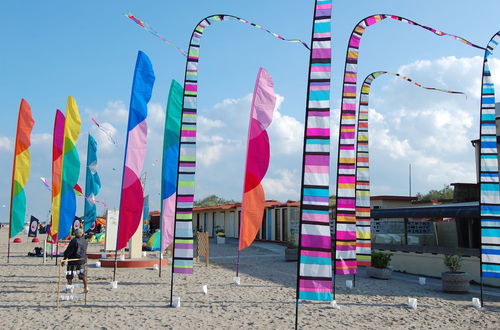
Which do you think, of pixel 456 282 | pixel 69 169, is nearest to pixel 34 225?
pixel 69 169

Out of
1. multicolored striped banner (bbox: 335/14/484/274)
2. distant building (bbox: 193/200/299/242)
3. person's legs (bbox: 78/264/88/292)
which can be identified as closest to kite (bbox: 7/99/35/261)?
Answer: person's legs (bbox: 78/264/88/292)

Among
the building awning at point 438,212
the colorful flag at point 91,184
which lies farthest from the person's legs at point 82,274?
the colorful flag at point 91,184

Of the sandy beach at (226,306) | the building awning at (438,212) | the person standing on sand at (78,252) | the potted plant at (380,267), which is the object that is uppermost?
the building awning at (438,212)

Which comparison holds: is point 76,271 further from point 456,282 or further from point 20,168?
point 456,282

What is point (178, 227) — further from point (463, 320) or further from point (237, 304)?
point (463, 320)

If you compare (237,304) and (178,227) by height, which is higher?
(178,227)

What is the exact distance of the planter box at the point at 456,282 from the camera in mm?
12875

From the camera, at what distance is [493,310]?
10.6 m

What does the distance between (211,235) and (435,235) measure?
29.5 meters

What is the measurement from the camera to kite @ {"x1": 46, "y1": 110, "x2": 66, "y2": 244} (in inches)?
675

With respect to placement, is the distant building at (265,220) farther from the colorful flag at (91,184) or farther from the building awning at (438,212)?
the colorful flag at (91,184)

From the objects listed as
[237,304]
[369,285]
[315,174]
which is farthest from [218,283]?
[315,174]

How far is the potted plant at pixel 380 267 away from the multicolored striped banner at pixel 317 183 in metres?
9.28

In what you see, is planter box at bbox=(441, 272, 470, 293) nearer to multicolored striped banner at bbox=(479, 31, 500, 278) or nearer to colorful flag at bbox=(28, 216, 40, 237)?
multicolored striped banner at bbox=(479, 31, 500, 278)
